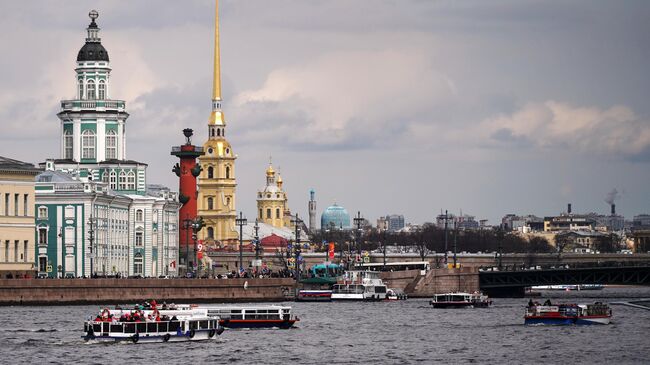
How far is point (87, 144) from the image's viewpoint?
5901 inches

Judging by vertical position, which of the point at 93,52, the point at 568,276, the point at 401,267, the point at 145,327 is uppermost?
the point at 93,52

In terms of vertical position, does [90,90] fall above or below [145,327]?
above

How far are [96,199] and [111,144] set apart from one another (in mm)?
14765

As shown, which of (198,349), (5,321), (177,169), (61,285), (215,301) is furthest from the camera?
(177,169)

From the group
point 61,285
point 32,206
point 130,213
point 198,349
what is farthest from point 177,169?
point 198,349

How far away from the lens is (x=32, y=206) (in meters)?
119

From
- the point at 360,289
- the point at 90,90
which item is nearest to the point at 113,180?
the point at 90,90

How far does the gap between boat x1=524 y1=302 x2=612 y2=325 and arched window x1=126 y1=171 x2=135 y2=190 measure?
202 ft

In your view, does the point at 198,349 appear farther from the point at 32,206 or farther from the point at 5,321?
the point at 32,206

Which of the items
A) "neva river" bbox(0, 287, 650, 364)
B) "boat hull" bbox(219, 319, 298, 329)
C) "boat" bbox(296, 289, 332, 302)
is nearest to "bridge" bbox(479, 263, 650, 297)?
"boat" bbox(296, 289, 332, 302)

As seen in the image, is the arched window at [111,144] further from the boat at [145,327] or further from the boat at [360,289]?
the boat at [145,327]

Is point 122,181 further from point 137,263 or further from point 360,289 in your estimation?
point 360,289

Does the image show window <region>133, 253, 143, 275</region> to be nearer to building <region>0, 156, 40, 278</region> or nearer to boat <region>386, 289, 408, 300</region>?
boat <region>386, 289, 408, 300</region>

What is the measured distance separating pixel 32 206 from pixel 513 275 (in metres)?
37.4
